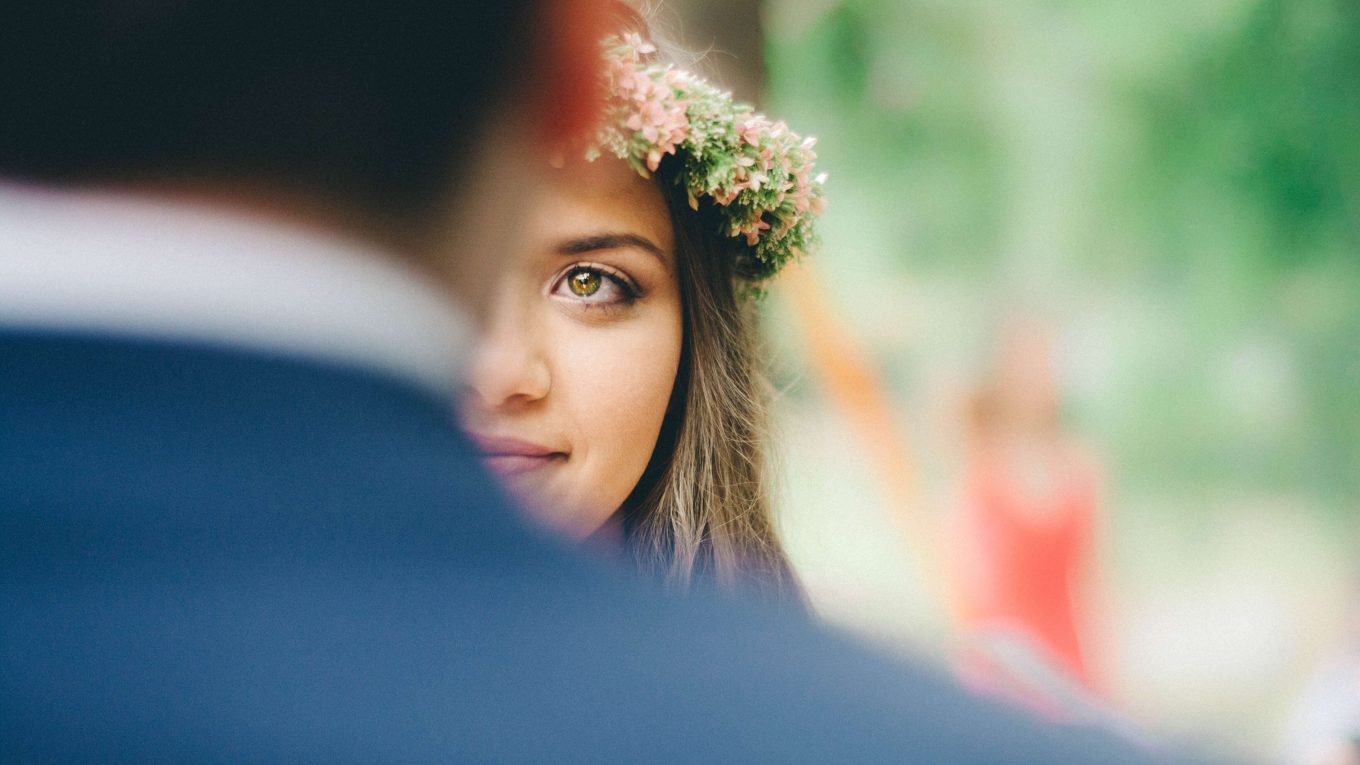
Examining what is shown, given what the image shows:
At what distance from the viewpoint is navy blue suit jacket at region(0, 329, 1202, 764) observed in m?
0.34

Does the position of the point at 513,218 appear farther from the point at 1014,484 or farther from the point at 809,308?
the point at 809,308

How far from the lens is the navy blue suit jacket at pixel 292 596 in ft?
1.12

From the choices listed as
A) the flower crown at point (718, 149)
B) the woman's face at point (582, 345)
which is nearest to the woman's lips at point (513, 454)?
the woman's face at point (582, 345)

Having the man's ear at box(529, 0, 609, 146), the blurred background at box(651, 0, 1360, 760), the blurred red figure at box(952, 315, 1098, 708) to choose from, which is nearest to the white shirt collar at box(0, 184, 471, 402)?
the man's ear at box(529, 0, 609, 146)

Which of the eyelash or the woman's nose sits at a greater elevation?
the eyelash

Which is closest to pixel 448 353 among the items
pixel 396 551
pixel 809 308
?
pixel 396 551

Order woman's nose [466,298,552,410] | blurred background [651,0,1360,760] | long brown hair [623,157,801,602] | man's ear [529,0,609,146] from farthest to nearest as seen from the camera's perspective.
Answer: blurred background [651,0,1360,760]
long brown hair [623,157,801,602]
woman's nose [466,298,552,410]
man's ear [529,0,609,146]

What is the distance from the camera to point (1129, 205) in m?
3.63

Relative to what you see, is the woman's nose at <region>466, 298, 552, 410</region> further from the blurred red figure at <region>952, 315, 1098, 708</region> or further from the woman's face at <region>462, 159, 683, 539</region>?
the blurred red figure at <region>952, 315, 1098, 708</region>

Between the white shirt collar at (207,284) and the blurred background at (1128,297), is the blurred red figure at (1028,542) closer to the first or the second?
the blurred background at (1128,297)

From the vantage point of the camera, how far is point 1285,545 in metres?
3.75

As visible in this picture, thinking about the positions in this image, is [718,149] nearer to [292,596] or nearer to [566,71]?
[566,71]

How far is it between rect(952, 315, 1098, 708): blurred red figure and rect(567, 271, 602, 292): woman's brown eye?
152cm

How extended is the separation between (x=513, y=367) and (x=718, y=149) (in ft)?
1.17
